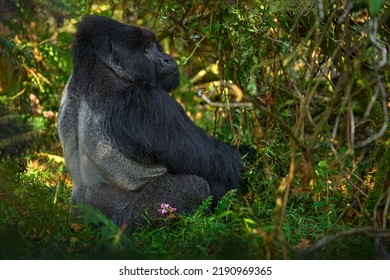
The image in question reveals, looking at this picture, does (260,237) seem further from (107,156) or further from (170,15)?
(170,15)

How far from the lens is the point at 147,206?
4742 millimetres

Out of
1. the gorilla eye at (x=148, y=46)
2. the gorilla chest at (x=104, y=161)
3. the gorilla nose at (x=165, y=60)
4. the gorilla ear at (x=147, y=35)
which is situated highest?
the gorilla ear at (x=147, y=35)

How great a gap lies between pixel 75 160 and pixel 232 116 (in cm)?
135

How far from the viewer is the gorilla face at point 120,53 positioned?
4930mm

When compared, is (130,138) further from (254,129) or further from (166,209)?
(254,129)

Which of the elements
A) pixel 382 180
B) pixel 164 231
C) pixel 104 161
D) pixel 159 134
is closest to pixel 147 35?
pixel 159 134

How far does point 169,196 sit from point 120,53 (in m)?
1.12

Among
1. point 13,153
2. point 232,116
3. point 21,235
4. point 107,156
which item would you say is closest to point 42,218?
point 21,235

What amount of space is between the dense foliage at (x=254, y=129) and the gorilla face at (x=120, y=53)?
0.27m

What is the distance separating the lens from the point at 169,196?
4758mm

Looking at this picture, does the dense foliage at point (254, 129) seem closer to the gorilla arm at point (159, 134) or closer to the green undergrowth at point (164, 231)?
the green undergrowth at point (164, 231)

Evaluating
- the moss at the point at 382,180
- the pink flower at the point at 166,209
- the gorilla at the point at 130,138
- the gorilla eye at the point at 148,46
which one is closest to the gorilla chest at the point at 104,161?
the gorilla at the point at 130,138

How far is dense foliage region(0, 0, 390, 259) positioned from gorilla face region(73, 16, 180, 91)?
0.27 m

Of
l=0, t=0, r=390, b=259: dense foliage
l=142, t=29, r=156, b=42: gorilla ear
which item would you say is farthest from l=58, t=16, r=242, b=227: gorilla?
l=0, t=0, r=390, b=259: dense foliage
